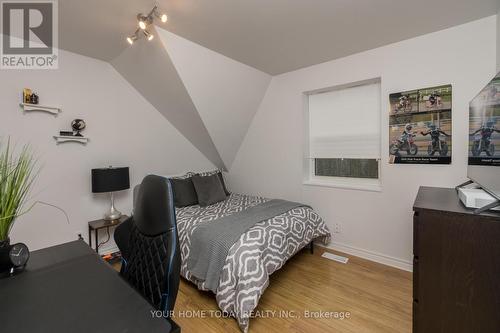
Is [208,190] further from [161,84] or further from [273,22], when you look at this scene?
[273,22]

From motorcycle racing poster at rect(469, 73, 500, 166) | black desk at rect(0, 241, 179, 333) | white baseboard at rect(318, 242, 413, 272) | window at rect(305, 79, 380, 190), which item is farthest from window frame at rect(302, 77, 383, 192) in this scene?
black desk at rect(0, 241, 179, 333)

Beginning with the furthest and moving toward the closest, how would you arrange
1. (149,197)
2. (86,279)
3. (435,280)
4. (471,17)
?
(471,17), (435,280), (149,197), (86,279)

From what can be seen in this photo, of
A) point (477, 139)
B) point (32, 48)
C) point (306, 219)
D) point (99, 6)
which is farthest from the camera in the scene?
point (306, 219)

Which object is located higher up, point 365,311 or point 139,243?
point 139,243

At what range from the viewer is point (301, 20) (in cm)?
199

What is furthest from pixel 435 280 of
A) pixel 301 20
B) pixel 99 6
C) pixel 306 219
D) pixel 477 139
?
pixel 99 6

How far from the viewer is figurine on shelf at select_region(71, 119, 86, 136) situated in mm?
2602

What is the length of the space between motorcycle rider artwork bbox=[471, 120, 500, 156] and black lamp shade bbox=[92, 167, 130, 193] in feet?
10.3

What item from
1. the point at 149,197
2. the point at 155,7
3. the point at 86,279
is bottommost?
the point at 86,279

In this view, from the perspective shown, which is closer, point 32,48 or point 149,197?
point 149,197

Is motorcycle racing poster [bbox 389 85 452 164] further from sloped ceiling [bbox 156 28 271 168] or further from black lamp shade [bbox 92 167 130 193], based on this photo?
black lamp shade [bbox 92 167 130 193]

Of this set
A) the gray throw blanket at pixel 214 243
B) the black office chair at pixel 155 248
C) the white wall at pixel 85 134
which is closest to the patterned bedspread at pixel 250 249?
the gray throw blanket at pixel 214 243

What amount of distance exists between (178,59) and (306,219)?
2179 millimetres

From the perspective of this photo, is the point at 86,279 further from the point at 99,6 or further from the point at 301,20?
the point at 301,20
